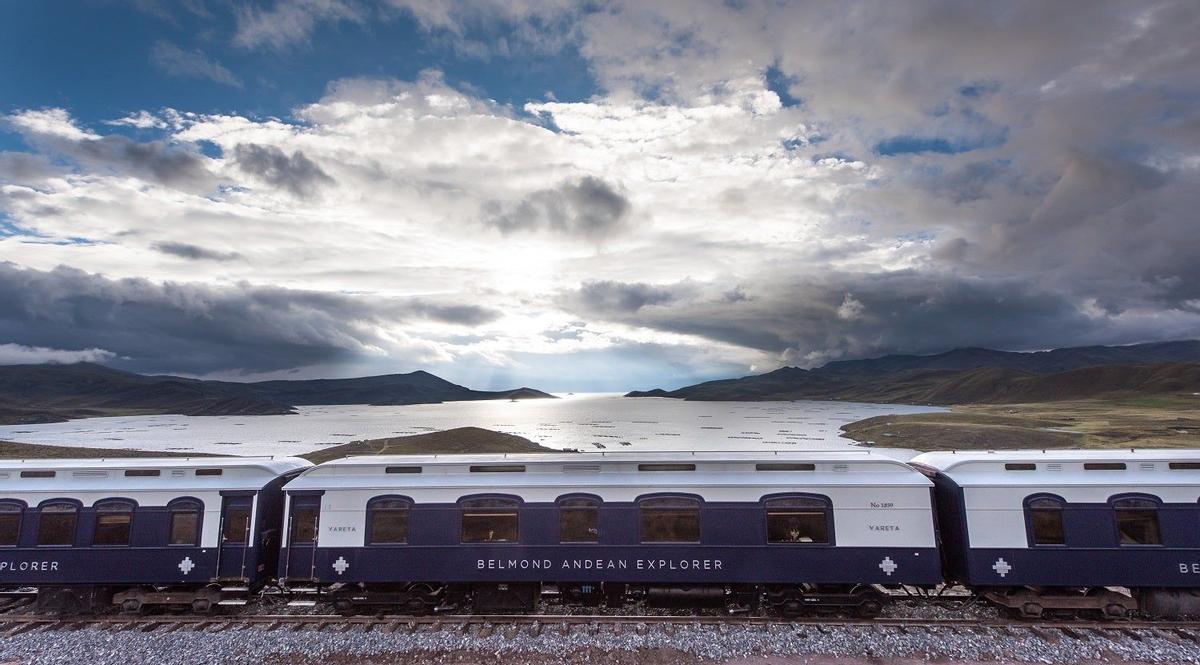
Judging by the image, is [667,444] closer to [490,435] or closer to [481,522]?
[490,435]

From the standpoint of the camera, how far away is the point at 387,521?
16.0 metres

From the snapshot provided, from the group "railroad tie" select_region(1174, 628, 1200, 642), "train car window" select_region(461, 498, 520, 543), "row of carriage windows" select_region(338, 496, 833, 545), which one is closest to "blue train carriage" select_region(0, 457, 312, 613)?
"row of carriage windows" select_region(338, 496, 833, 545)

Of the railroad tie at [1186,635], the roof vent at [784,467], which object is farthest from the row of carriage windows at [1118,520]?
the roof vent at [784,467]

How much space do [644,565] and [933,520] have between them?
7.48 metres

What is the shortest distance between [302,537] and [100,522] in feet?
18.5

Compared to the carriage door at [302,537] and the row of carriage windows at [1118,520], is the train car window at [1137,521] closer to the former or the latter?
the row of carriage windows at [1118,520]

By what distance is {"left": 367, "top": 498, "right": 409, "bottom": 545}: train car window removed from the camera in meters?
15.9

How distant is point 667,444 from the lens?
380 feet

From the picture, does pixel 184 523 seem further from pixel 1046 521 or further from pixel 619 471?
pixel 1046 521

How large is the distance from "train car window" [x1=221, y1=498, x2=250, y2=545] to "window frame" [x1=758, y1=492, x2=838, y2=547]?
44.9 feet

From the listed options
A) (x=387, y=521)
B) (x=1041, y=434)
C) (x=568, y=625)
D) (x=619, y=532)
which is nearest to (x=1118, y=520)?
(x=619, y=532)

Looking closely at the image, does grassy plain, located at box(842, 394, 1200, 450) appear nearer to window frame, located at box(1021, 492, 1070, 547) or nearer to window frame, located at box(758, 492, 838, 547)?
window frame, located at box(1021, 492, 1070, 547)

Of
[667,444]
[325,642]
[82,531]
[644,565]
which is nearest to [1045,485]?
[644,565]

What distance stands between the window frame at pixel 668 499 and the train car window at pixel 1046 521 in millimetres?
8207
